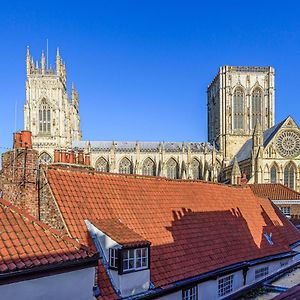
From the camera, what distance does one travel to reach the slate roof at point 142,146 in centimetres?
7294

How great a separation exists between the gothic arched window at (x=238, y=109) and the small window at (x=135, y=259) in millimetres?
69229

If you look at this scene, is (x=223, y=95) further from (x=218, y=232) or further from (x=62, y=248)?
(x=62, y=248)

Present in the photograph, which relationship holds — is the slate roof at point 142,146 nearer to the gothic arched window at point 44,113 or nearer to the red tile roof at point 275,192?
the gothic arched window at point 44,113

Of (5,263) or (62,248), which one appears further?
(62,248)

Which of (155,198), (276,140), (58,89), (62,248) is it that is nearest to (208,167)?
(276,140)

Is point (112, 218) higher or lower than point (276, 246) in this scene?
higher

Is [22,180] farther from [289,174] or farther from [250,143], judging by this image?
[250,143]

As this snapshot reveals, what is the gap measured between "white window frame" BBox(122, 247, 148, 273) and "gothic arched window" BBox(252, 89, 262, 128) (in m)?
71.4

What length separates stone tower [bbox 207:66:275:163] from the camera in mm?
77062

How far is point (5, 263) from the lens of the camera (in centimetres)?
747

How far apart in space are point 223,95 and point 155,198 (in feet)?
219

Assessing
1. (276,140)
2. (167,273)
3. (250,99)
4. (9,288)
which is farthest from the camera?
(250,99)

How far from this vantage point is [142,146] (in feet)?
251

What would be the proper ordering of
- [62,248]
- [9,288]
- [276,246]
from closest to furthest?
[9,288], [62,248], [276,246]
